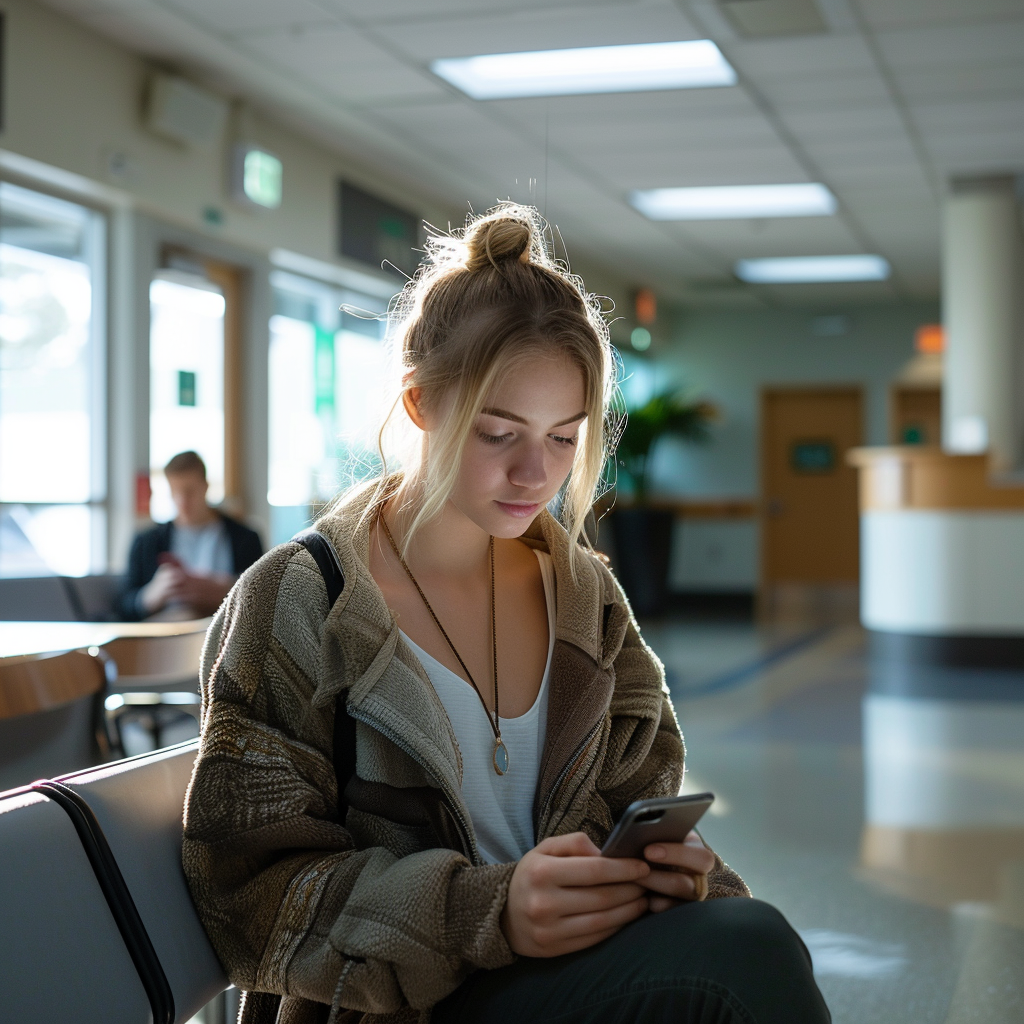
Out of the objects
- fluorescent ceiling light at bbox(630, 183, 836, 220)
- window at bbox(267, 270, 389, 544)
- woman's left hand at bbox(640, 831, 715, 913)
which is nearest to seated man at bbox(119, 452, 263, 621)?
window at bbox(267, 270, 389, 544)

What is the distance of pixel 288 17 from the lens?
514cm

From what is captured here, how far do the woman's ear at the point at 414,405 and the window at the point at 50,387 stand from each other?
3.83 metres

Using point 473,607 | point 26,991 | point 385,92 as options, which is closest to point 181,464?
point 385,92

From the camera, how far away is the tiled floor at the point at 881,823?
8.07 feet

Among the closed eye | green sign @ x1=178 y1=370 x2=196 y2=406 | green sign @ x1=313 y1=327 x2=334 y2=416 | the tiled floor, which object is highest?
green sign @ x1=313 y1=327 x2=334 y2=416

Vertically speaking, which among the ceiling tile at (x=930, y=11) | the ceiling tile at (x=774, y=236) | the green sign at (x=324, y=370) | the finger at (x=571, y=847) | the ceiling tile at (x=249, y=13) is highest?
the ceiling tile at (x=249, y=13)

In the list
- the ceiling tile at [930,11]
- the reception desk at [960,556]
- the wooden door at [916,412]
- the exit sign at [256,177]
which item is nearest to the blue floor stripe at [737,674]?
the reception desk at [960,556]

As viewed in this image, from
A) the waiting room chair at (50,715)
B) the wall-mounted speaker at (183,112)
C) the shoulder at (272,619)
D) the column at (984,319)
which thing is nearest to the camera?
the shoulder at (272,619)

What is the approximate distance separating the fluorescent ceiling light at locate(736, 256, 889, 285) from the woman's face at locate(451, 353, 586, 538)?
31.6 ft

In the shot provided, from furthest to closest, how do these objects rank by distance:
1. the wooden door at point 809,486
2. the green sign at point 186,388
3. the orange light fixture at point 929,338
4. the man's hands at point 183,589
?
the wooden door at point 809,486, the orange light fixture at point 929,338, the green sign at point 186,388, the man's hands at point 183,589

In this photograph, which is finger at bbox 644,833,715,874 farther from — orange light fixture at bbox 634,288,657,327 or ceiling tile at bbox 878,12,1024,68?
orange light fixture at bbox 634,288,657,327

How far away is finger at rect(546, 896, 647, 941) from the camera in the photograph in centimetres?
105

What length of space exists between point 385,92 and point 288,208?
1002 mm

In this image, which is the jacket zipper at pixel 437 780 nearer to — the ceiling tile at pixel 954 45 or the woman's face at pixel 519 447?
the woman's face at pixel 519 447
